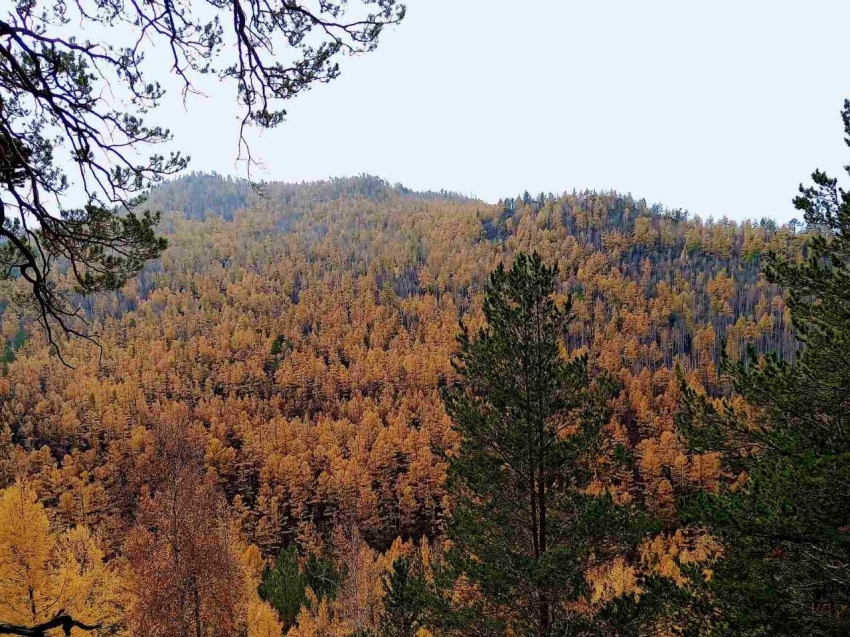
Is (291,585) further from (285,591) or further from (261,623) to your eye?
(261,623)

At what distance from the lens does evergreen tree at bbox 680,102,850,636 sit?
4.91 metres

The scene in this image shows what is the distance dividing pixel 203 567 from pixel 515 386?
7198mm

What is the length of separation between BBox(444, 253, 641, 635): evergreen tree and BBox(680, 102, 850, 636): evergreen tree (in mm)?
1671

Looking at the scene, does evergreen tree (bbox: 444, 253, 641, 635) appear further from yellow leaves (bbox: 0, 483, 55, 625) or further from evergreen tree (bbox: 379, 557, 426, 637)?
Result: yellow leaves (bbox: 0, 483, 55, 625)

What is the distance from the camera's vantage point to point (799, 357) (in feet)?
21.4

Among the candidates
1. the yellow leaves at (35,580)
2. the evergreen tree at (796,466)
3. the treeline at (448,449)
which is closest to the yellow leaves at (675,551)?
the treeline at (448,449)

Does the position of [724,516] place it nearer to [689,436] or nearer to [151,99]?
[689,436]

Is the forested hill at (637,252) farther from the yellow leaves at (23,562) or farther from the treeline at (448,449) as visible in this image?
the yellow leaves at (23,562)

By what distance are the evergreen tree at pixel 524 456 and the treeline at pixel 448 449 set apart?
4 cm

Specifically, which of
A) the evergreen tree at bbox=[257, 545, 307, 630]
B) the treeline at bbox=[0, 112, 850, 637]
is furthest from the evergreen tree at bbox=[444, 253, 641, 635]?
the evergreen tree at bbox=[257, 545, 307, 630]

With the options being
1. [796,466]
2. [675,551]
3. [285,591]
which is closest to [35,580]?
[796,466]

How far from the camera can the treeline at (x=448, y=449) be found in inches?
236

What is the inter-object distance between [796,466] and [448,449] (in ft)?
18.5

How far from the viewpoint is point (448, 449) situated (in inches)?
380
